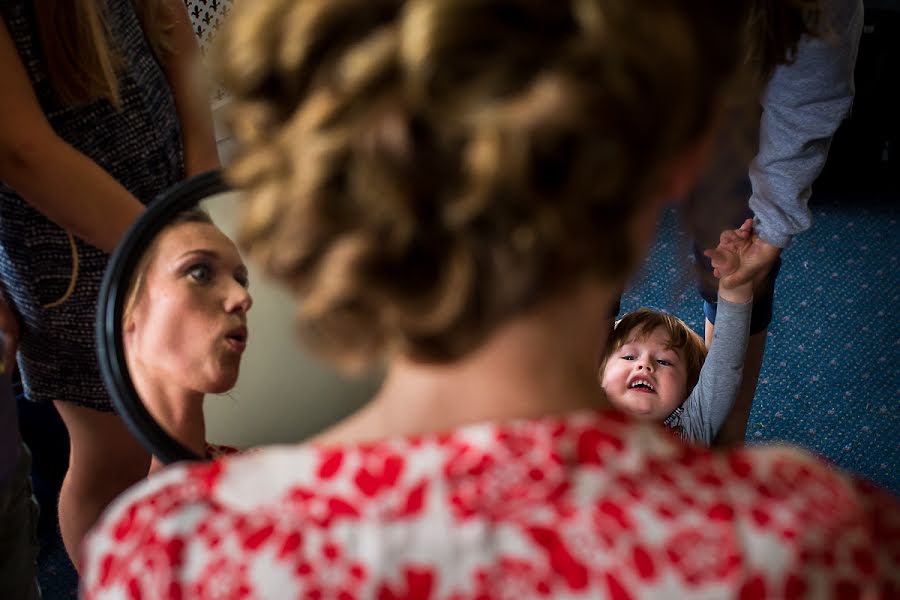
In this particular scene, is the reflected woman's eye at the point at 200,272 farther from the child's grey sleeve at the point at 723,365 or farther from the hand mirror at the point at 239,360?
the child's grey sleeve at the point at 723,365

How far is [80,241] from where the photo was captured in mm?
1008

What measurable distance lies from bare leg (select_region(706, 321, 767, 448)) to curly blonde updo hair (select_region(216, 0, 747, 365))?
0.96 metres

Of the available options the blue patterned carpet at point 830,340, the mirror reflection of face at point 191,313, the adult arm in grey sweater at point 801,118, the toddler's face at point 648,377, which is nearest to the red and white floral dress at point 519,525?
the mirror reflection of face at point 191,313

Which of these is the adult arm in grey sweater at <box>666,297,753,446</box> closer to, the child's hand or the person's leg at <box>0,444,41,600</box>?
the child's hand

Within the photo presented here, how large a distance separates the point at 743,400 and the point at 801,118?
45 cm

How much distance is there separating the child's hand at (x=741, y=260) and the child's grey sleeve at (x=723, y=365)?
0.06 feet

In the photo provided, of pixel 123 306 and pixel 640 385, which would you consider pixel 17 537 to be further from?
pixel 640 385

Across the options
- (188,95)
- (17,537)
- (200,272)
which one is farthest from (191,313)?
(188,95)

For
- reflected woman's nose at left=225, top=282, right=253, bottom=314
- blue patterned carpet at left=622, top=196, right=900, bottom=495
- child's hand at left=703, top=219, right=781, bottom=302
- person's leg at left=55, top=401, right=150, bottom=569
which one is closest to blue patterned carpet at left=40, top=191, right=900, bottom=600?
blue patterned carpet at left=622, top=196, right=900, bottom=495

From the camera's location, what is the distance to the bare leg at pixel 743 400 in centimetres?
133

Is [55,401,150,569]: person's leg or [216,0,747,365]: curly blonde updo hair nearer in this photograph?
[216,0,747,365]: curly blonde updo hair

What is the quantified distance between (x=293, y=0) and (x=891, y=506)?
1.15ft

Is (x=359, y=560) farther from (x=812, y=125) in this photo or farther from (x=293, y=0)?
(x=812, y=125)

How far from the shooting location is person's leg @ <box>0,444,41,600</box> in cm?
89
